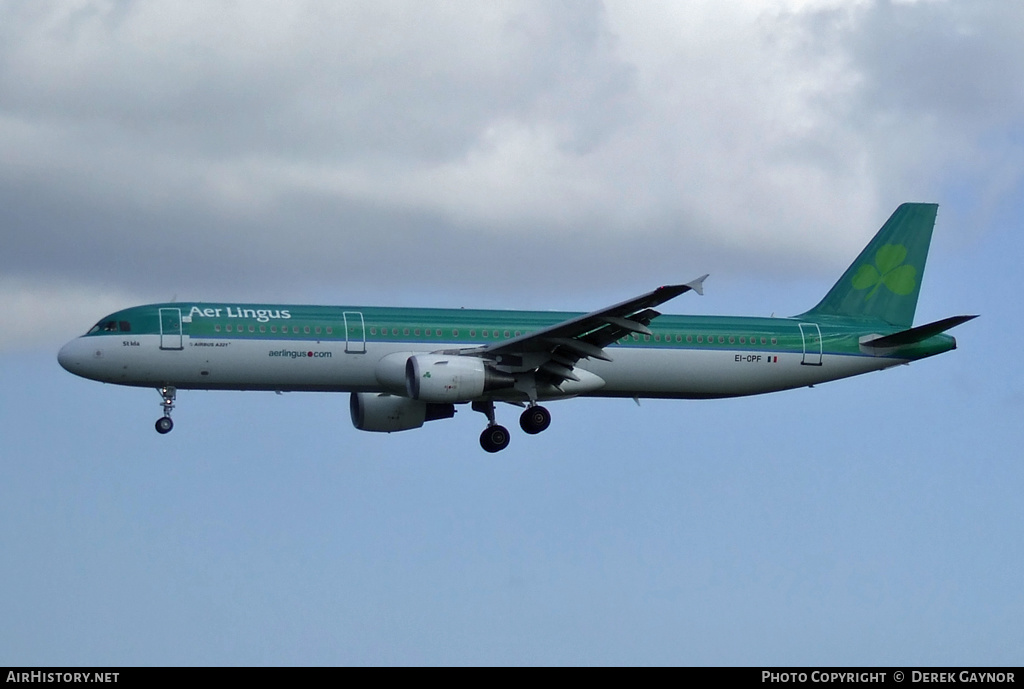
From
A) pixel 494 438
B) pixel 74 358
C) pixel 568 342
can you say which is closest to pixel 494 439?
pixel 494 438

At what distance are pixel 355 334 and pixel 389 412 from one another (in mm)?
5860

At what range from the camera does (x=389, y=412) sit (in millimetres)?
58219

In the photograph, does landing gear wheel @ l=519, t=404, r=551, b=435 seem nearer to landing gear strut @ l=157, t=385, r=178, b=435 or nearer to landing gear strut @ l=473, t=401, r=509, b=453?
landing gear strut @ l=473, t=401, r=509, b=453

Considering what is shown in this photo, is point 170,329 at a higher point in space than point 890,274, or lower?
lower

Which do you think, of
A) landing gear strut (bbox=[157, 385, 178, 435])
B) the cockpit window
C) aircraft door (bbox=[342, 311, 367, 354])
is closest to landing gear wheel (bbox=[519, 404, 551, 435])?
aircraft door (bbox=[342, 311, 367, 354])

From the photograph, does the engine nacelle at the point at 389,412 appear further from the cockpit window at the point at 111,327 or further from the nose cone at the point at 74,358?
the nose cone at the point at 74,358

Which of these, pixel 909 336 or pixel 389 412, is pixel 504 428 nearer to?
pixel 389 412

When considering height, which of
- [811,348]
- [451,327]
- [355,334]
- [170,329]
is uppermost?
[170,329]

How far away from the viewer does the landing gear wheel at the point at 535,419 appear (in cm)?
5500

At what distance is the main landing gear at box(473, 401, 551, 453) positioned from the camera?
55.0 m

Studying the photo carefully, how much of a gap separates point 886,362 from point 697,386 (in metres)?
7.55
